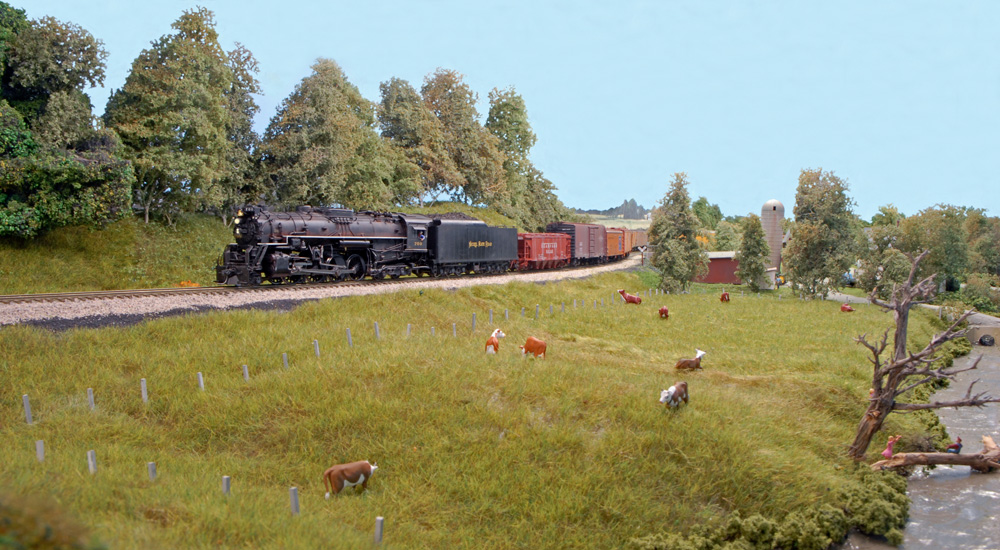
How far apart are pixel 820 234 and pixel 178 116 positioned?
122ft

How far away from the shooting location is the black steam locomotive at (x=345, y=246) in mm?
24312

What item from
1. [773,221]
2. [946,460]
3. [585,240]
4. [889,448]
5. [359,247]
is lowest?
[946,460]

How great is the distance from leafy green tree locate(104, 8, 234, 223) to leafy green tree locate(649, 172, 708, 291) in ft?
88.3

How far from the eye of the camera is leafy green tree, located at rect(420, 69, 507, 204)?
56.6m

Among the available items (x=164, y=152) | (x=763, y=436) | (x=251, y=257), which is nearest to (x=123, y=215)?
(x=164, y=152)

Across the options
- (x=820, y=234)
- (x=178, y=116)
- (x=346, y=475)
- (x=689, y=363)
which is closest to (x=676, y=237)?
(x=820, y=234)

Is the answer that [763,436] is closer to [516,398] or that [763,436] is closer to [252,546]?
[516,398]

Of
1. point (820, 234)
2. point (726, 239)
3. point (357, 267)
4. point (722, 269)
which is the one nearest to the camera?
point (357, 267)

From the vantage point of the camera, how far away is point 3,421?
12.5 m

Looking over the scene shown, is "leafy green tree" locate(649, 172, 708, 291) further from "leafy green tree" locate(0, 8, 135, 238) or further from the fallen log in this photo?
"leafy green tree" locate(0, 8, 135, 238)

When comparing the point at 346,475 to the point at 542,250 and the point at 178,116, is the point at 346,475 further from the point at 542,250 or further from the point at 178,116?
the point at 542,250

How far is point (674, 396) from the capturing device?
14039 millimetres

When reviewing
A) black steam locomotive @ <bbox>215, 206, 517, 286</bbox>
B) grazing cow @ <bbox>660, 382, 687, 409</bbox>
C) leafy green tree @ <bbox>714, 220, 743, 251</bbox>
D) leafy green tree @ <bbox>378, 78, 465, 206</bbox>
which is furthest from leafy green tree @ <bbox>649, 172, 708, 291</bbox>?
leafy green tree @ <bbox>714, 220, 743, 251</bbox>

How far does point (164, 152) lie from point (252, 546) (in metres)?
28.6
